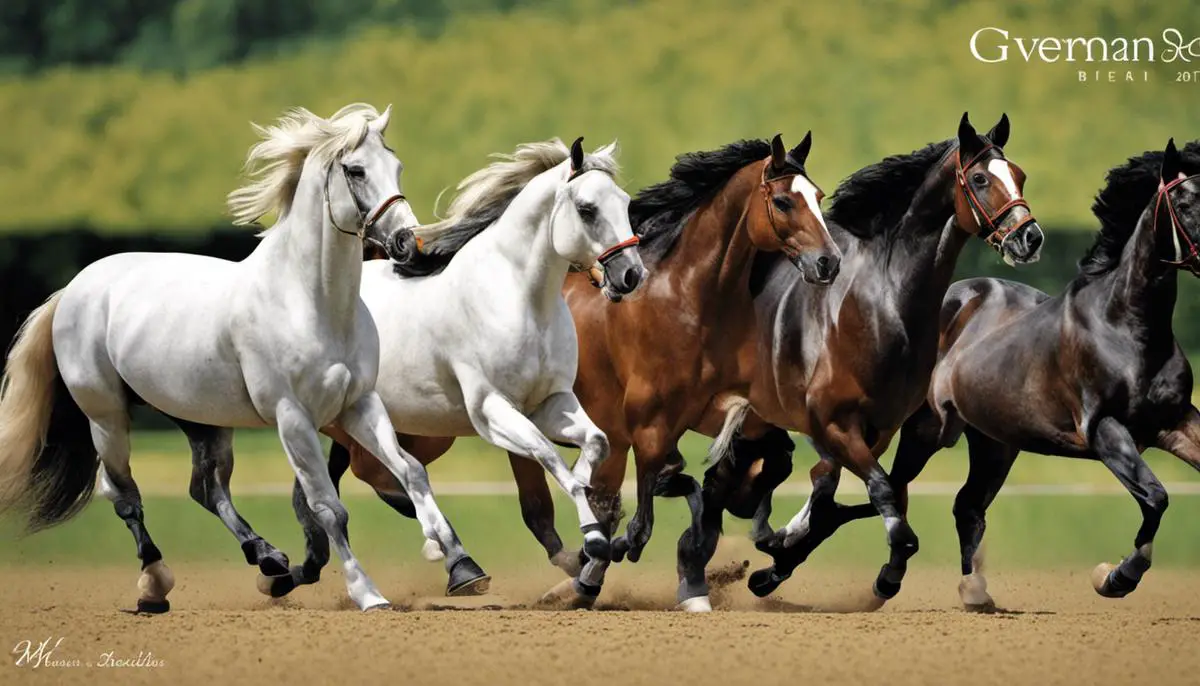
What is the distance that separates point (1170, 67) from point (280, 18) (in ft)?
43.0

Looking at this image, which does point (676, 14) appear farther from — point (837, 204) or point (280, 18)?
point (837, 204)

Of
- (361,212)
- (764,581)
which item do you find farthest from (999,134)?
Answer: (361,212)

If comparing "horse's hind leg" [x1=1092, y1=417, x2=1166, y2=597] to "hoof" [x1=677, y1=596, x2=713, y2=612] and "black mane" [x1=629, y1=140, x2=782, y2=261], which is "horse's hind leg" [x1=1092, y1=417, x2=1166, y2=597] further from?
"black mane" [x1=629, y1=140, x2=782, y2=261]

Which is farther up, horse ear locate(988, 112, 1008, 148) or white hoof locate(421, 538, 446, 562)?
horse ear locate(988, 112, 1008, 148)

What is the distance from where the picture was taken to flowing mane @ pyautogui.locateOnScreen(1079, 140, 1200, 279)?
8.10m

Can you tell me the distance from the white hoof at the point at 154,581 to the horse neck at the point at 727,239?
8.23 ft

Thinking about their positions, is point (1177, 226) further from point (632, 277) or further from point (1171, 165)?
point (632, 277)

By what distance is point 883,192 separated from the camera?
7.92m

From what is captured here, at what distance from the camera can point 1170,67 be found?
27547mm

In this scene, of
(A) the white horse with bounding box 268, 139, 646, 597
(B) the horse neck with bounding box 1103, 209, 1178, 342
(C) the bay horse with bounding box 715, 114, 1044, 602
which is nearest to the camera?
(A) the white horse with bounding box 268, 139, 646, 597

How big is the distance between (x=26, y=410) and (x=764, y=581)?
10.7 feet

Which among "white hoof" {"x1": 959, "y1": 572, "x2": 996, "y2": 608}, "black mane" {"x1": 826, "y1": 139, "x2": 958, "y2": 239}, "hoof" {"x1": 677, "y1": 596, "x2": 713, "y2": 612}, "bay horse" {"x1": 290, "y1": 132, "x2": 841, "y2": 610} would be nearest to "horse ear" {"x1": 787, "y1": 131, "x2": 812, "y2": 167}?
"bay horse" {"x1": 290, "y1": 132, "x2": 841, "y2": 610}

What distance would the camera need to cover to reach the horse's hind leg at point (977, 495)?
28.7 feet

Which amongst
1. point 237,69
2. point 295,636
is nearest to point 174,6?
point 237,69
